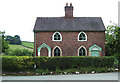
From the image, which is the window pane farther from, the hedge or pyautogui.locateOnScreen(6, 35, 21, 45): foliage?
pyautogui.locateOnScreen(6, 35, 21, 45): foliage

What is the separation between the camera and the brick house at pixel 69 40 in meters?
25.3

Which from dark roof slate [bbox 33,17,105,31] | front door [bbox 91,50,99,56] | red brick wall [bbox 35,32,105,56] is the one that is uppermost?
dark roof slate [bbox 33,17,105,31]

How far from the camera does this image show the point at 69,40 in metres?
25.4

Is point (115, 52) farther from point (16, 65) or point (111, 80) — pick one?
point (16, 65)

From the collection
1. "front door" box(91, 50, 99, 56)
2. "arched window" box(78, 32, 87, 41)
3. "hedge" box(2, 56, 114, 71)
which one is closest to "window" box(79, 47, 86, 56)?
"front door" box(91, 50, 99, 56)

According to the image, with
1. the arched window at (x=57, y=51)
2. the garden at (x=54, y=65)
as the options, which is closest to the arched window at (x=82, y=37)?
the arched window at (x=57, y=51)

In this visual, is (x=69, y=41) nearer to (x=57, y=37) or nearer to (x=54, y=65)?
(x=57, y=37)

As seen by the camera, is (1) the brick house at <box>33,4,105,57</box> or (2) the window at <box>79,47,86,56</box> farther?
(2) the window at <box>79,47,86,56</box>

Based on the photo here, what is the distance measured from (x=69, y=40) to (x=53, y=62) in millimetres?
7395

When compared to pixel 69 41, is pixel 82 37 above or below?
above

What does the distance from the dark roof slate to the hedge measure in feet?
25.1

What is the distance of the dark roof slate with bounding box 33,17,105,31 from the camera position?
2572 centimetres

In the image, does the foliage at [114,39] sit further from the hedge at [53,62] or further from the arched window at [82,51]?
the arched window at [82,51]

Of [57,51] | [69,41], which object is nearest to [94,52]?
[69,41]
